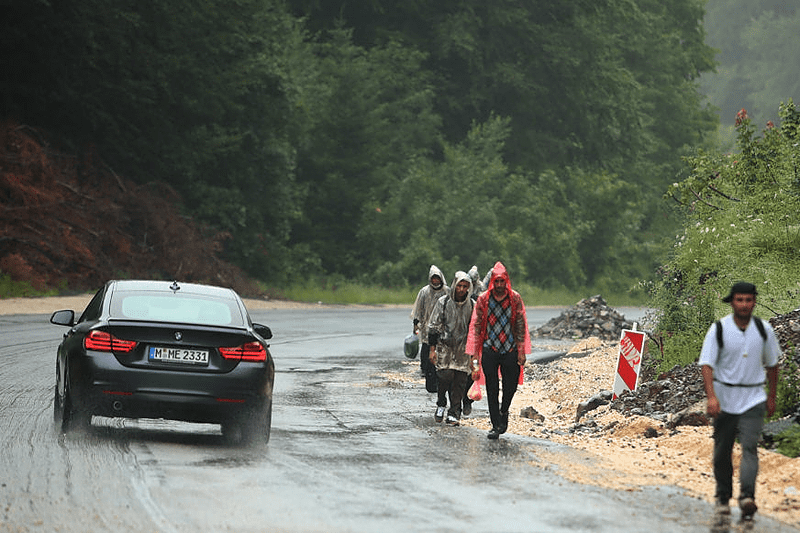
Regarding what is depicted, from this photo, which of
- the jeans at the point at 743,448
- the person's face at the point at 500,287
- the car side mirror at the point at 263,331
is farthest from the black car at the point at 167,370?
the jeans at the point at 743,448

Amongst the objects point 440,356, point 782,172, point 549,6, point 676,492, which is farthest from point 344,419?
point 549,6

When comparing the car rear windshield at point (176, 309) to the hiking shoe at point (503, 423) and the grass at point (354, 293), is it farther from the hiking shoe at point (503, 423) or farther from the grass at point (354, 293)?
the grass at point (354, 293)

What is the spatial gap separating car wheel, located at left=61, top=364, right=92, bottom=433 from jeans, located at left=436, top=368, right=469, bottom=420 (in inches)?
160

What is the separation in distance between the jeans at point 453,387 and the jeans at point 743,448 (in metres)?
5.26

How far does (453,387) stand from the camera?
45.1ft

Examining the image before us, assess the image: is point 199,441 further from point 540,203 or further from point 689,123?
point 689,123

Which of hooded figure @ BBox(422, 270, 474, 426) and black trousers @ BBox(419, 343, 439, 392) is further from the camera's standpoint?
black trousers @ BBox(419, 343, 439, 392)

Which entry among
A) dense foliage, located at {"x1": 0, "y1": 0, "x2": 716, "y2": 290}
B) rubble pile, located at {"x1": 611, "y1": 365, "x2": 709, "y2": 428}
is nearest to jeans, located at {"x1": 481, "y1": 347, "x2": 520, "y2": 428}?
rubble pile, located at {"x1": 611, "y1": 365, "x2": 709, "y2": 428}

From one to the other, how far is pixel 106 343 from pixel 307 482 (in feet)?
8.73

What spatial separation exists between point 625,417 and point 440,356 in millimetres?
2119

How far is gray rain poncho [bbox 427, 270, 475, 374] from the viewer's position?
13688 mm

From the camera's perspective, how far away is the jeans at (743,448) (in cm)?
824

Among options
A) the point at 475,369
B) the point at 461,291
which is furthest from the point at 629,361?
the point at 461,291

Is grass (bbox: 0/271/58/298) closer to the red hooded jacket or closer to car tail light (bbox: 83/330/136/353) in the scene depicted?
the red hooded jacket
